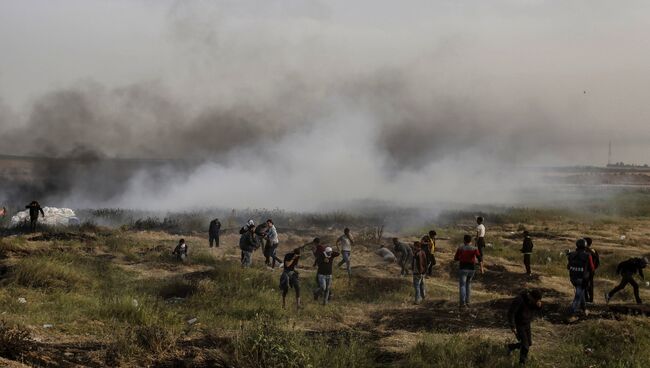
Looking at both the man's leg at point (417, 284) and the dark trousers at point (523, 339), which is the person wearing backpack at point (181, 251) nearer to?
the man's leg at point (417, 284)

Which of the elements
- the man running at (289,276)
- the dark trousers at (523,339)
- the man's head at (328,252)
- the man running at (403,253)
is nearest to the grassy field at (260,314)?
the dark trousers at (523,339)

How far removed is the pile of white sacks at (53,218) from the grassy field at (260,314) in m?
3.44

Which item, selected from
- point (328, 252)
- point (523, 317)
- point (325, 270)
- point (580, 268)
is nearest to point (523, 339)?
point (523, 317)

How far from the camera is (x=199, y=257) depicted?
Answer: 17.7 metres

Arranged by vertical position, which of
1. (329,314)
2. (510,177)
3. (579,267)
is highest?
(510,177)

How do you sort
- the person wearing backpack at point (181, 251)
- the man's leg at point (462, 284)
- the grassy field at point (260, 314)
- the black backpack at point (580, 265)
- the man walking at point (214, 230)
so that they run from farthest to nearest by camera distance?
1. the man walking at point (214, 230)
2. the person wearing backpack at point (181, 251)
3. the man's leg at point (462, 284)
4. the black backpack at point (580, 265)
5. the grassy field at point (260, 314)

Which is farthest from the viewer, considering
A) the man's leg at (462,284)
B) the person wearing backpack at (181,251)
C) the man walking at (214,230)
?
the man walking at (214,230)

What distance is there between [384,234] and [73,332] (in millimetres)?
17865

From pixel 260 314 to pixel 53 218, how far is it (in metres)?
19.8

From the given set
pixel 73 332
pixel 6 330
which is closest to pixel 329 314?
pixel 73 332

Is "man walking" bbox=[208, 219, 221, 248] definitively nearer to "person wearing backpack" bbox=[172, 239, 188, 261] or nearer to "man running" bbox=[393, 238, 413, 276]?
"person wearing backpack" bbox=[172, 239, 188, 261]

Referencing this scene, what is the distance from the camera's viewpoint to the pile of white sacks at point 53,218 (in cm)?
2465

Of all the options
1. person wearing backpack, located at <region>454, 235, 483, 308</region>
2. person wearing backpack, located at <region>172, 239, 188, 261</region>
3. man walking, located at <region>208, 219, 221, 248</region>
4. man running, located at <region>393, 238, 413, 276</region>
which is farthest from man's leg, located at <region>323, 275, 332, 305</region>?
man walking, located at <region>208, 219, 221, 248</region>

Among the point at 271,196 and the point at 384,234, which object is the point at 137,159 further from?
the point at 384,234
